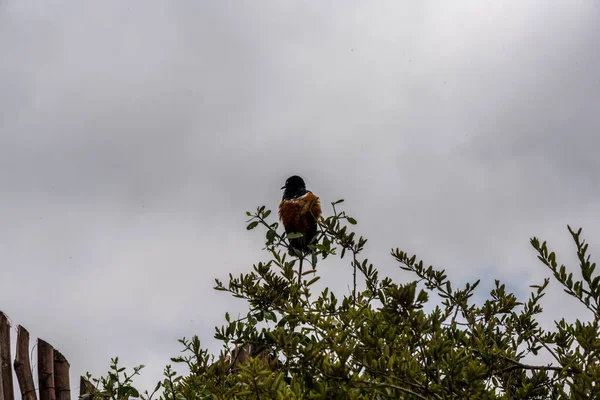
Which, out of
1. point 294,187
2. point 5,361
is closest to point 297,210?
point 294,187

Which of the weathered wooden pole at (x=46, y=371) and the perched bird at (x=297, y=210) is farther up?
the perched bird at (x=297, y=210)

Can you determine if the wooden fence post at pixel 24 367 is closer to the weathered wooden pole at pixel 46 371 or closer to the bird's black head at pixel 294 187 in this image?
the weathered wooden pole at pixel 46 371

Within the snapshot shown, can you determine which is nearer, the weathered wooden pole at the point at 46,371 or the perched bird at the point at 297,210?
the weathered wooden pole at the point at 46,371

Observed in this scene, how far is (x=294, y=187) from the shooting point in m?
6.55

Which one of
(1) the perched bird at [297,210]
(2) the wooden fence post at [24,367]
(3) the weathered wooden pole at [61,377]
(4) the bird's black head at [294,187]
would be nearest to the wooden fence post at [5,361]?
(2) the wooden fence post at [24,367]

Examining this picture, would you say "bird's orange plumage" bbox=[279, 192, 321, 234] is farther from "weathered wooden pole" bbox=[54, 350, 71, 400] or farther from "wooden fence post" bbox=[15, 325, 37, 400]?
"wooden fence post" bbox=[15, 325, 37, 400]

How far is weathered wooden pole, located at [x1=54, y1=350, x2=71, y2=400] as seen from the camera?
345 centimetres

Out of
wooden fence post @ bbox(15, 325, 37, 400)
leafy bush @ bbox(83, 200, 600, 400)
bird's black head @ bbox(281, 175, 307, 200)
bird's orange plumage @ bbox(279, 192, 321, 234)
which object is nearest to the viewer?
leafy bush @ bbox(83, 200, 600, 400)

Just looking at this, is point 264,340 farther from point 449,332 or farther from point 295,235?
point 295,235

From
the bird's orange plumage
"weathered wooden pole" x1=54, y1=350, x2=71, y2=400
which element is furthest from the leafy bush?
the bird's orange plumage

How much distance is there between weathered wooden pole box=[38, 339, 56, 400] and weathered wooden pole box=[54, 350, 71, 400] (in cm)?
5

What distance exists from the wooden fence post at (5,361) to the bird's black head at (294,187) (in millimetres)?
3659

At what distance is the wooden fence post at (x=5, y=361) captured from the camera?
10.3 ft

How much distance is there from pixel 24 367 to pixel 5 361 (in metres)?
0.14
